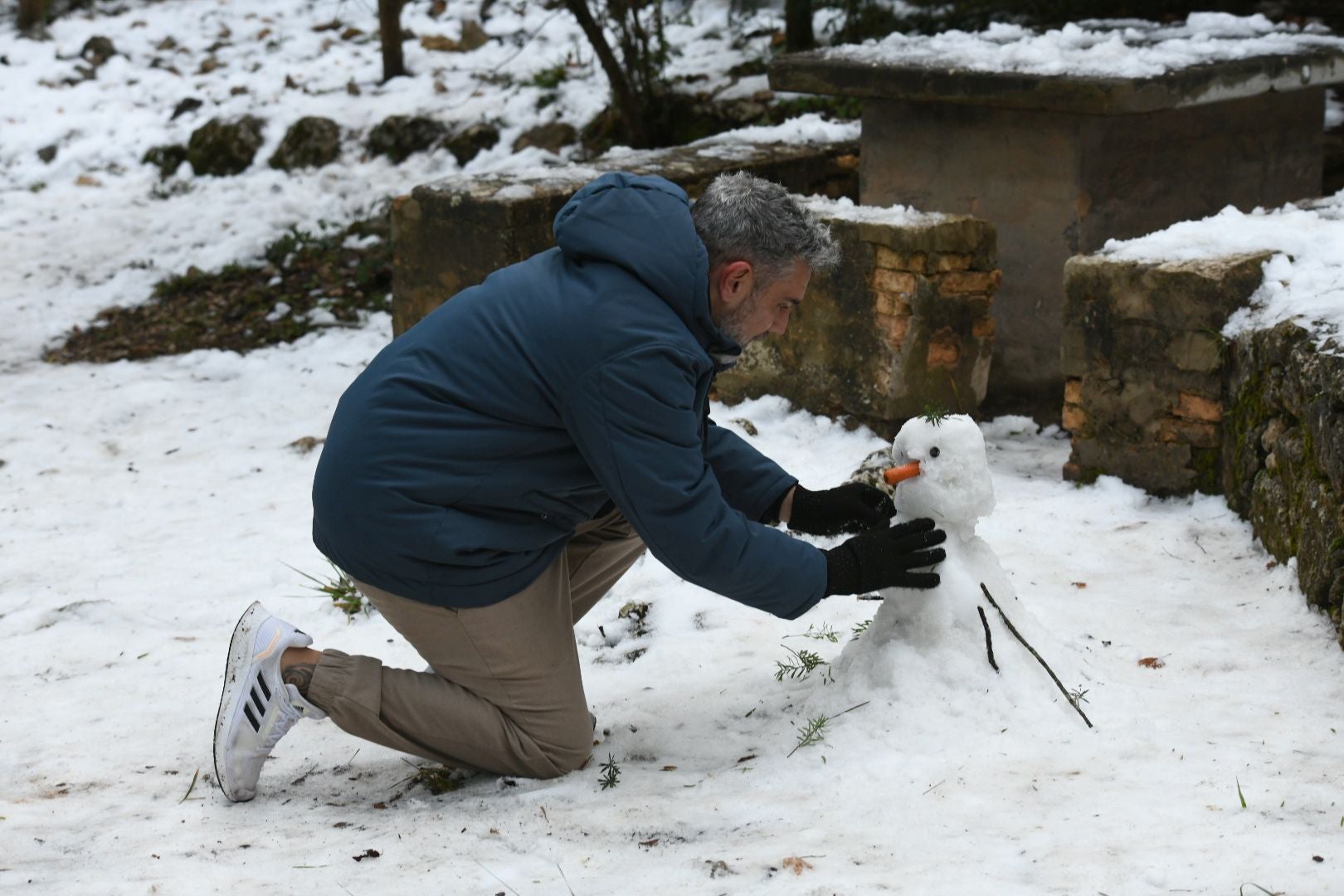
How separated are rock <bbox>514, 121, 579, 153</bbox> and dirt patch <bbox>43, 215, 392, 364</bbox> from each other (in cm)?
106

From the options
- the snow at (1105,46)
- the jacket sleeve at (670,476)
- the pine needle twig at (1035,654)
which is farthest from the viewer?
the snow at (1105,46)

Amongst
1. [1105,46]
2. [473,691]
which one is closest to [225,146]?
[1105,46]

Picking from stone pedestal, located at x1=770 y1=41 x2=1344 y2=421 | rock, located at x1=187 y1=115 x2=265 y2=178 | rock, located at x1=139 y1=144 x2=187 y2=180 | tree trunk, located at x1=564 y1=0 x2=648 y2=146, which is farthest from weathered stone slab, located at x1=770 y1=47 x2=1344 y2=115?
rock, located at x1=139 y1=144 x2=187 y2=180

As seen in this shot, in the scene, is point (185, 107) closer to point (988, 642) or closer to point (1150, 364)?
point (1150, 364)

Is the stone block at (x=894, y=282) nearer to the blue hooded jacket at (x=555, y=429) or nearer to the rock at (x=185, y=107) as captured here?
the blue hooded jacket at (x=555, y=429)

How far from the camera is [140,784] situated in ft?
10.3

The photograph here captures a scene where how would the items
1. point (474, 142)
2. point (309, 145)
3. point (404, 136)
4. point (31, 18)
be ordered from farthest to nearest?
1. point (31, 18)
2. point (309, 145)
3. point (404, 136)
4. point (474, 142)

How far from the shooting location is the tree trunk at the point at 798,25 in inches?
319

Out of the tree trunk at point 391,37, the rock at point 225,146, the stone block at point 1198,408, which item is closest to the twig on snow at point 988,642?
the stone block at point 1198,408

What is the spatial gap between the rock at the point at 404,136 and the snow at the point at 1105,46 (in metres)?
3.89

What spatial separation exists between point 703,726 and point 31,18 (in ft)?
36.5

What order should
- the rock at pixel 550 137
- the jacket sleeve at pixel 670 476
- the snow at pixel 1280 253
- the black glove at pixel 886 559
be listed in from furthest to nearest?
the rock at pixel 550 137, the snow at pixel 1280 253, the black glove at pixel 886 559, the jacket sleeve at pixel 670 476

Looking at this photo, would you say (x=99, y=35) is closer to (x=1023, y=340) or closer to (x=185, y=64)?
(x=185, y=64)

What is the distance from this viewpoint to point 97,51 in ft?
37.9
